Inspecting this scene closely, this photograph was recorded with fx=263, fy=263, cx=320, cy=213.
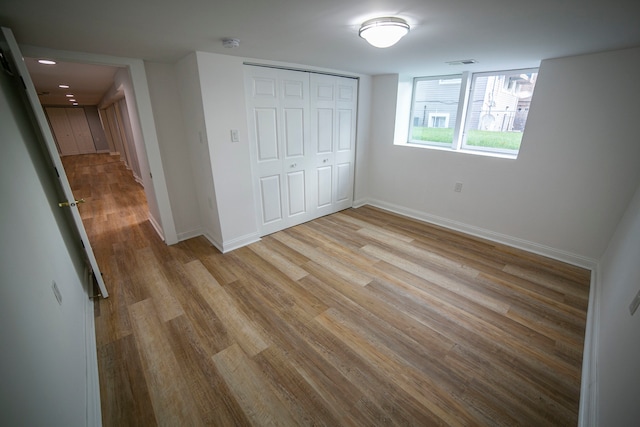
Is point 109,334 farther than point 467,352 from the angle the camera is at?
Yes

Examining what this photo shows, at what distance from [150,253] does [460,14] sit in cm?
367

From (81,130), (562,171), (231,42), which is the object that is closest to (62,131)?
(81,130)

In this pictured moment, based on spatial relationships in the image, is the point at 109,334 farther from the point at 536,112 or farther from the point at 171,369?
the point at 536,112

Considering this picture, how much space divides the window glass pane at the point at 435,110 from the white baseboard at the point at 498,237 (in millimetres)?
1134

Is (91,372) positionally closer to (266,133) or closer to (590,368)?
(266,133)

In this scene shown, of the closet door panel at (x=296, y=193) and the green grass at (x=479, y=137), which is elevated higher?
the green grass at (x=479, y=137)

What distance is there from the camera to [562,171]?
9.28 ft

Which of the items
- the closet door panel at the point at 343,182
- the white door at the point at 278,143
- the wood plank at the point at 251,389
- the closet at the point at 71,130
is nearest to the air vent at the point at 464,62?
the white door at the point at 278,143

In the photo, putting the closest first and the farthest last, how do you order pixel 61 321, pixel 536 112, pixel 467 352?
pixel 61 321
pixel 467 352
pixel 536 112

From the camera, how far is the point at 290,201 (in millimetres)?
3773

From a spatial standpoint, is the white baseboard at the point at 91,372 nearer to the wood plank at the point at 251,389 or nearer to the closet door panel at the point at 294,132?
the wood plank at the point at 251,389

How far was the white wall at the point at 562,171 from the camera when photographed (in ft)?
8.04

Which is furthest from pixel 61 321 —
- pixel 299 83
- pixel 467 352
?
pixel 299 83

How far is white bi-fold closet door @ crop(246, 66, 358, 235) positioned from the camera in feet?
10.4
